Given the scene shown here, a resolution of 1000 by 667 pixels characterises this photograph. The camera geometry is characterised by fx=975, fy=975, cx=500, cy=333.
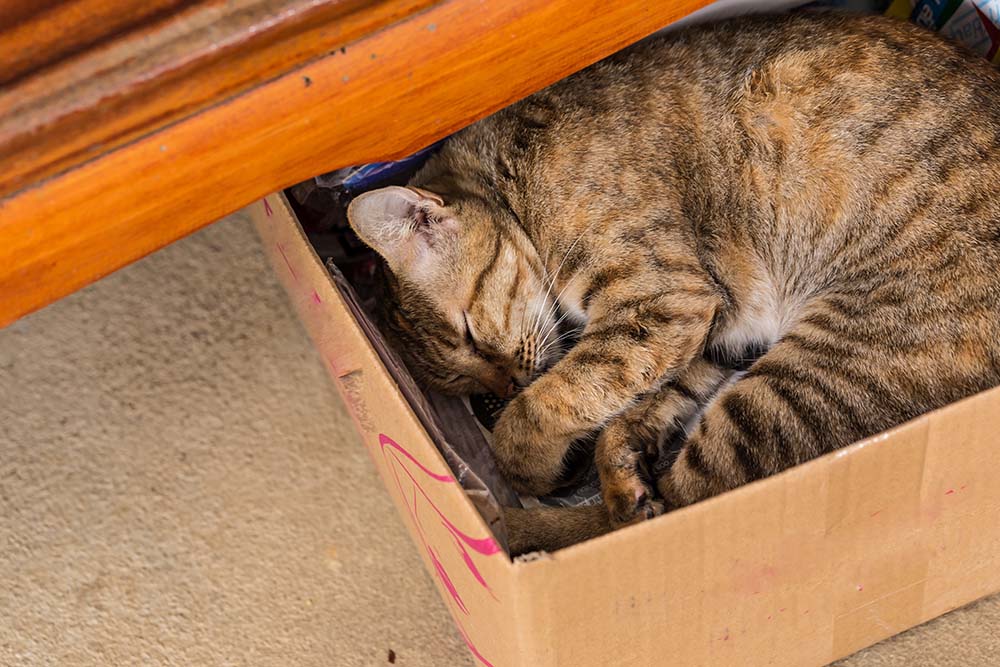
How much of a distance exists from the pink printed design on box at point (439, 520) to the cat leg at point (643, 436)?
0.85 feet

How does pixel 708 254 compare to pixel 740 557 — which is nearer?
pixel 740 557

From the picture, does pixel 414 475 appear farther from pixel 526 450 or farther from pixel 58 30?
pixel 58 30

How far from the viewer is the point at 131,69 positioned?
3.16 ft

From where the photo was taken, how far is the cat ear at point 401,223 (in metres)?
1.33

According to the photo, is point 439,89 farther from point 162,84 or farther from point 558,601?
point 558,601

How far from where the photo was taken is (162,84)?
3.21 feet

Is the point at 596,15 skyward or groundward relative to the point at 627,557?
skyward

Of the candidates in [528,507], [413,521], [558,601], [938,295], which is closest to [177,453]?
[413,521]

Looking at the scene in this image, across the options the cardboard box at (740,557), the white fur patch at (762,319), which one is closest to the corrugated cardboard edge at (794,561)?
the cardboard box at (740,557)

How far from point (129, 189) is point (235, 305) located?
0.97 meters

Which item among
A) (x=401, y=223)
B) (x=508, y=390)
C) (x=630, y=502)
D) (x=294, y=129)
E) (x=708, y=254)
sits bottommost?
(x=630, y=502)

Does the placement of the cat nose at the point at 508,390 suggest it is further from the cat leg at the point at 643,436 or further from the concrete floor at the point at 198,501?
the concrete floor at the point at 198,501

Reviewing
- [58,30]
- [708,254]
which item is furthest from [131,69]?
[708,254]

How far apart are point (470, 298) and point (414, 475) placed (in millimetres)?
360
